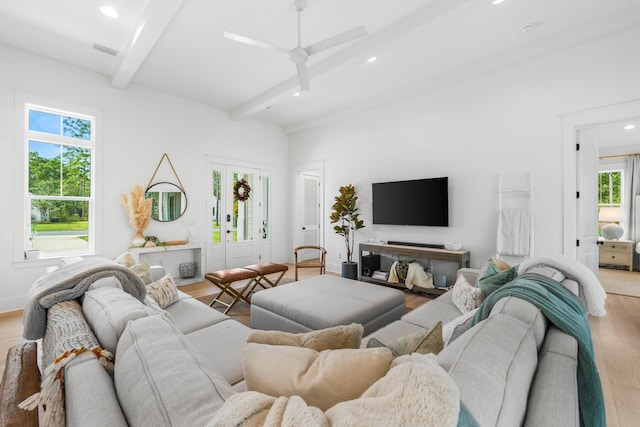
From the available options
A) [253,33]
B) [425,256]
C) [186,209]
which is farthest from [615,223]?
[186,209]

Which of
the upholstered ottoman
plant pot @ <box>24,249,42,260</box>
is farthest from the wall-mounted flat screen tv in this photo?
plant pot @ <box>24,249,42,260</box>

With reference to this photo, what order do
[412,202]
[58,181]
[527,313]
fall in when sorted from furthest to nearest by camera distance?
1. [412,202]
2. [58,181]
3. [527,313]

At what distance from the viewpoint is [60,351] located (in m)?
0.90

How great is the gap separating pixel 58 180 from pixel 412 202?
495cm

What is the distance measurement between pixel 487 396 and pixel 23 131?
5.09 m

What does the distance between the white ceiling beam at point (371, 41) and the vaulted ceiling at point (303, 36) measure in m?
0.01

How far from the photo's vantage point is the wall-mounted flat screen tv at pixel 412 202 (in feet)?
13.8

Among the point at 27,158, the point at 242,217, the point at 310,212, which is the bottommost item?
the point at 242,217

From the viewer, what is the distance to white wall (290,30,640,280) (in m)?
3.18

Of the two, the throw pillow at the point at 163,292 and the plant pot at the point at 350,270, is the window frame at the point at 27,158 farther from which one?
the plant pot at the point at 350,270

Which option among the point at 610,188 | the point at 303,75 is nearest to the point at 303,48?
the point at 303,75

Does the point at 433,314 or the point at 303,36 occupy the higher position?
the point at 303,36

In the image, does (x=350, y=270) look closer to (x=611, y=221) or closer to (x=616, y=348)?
(x=616, y=348)

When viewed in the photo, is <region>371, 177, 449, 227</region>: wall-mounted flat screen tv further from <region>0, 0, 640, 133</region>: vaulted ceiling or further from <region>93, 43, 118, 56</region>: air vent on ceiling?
<region>93, 43, 118, 56</region>: air vent on ceiling
